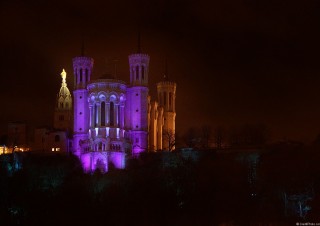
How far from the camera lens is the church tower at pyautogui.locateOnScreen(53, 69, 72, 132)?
121438 millimetres

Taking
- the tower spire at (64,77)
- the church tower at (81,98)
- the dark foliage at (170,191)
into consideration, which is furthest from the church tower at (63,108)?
the dark foliage at (170,191)

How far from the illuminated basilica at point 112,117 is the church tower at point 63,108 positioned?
12175mm

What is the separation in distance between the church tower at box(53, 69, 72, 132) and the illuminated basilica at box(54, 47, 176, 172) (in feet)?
39.9

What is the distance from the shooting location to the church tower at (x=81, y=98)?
107125 mm

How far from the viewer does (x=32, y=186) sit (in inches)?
3807

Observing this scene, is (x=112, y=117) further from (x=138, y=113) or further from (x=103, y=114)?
(x=138, y=113)

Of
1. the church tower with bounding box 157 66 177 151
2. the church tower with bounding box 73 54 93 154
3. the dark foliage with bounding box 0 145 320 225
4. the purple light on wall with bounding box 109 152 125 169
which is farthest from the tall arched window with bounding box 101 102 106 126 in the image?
the church tower with bounding box 157 66 177 151

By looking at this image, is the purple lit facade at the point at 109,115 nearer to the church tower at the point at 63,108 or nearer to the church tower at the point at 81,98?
the church tower at the point at 81,98

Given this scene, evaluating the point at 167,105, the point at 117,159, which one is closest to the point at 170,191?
the point at 117,159

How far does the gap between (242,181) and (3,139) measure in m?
43.5

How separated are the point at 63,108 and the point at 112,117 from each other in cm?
2141

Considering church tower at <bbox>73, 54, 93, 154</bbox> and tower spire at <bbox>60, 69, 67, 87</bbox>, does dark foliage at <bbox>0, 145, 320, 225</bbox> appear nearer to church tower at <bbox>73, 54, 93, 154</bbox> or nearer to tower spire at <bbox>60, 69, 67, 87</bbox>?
church tower at <bbox>73, 54, 93, 154</bbox>

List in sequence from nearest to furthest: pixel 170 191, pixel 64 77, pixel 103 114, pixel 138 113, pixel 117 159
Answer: pixel 170 191 < pixel 117 159 < pixel 103 114 < pixel 138 113 < pixel 64 77

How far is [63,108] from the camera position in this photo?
12356 centimetres
